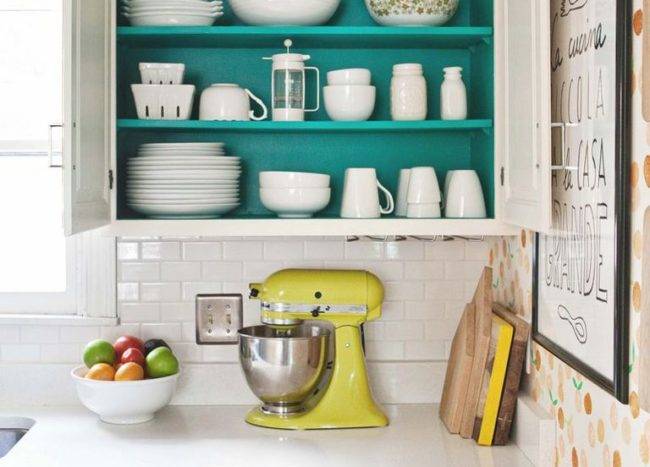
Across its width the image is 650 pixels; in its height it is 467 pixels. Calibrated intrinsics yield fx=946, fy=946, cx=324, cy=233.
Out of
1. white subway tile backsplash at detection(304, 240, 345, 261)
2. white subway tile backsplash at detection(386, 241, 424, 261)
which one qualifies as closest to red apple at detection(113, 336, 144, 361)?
white subway tile backsplash at detection(304, 240, 345, 261)

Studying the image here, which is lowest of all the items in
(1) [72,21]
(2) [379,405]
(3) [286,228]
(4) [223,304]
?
(2) [379,405]

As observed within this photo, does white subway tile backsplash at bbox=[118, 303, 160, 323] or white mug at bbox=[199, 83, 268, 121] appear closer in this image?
white mug at bbox=[199, 83, 268, 121]

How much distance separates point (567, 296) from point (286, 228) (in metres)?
0.74

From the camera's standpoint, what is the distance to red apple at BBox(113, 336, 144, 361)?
2549 mm

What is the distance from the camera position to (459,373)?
238 centimetres

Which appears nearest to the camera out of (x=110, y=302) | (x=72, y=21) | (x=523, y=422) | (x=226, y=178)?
(x=72, y=21)

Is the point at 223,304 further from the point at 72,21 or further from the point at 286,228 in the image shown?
the point at 72,21

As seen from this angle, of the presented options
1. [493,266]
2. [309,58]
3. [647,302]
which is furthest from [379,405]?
[647,302]

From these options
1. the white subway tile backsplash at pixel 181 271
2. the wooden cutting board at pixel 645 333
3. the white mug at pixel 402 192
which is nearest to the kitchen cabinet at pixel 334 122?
the white mug at pixel 402 192

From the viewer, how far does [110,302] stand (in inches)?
106

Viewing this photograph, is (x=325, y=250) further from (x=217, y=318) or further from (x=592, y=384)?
(x=592, y=384)

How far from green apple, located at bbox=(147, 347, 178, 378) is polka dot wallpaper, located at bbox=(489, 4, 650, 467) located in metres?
0.91

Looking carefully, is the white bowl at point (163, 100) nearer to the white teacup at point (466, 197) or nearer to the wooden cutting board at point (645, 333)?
the white teacup at point (466, 197)

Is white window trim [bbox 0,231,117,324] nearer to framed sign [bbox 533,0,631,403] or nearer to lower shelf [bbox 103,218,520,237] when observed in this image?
lower shelf [bbox 103,218,520,237]
